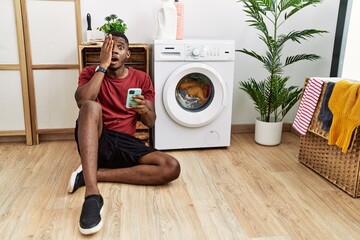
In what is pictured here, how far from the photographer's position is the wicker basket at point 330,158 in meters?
1.97

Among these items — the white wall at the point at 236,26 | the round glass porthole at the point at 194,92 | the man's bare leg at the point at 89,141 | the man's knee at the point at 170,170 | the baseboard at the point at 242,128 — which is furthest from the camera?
the baseboard at the point at 242,128

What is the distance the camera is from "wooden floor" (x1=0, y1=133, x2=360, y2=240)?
162 centimetres

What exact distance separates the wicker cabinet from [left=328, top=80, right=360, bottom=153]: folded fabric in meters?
1.35

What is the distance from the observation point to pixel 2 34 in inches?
102

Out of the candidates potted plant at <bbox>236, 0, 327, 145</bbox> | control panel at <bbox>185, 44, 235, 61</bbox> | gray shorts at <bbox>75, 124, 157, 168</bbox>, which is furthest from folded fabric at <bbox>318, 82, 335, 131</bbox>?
gray shorts at <bbox>75, 124, 157, 168</bbox>

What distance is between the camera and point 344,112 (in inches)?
76.4

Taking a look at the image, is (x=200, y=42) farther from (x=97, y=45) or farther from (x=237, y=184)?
(x=237, y=184)

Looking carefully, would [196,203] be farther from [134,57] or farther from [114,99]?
[134,57]

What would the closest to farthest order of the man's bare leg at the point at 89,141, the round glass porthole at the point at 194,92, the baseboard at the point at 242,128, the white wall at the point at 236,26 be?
the man's bare leg at the point at 89,141 → the round glass porthole at the point at 194,92 → the white wall at the point at 236,26 → the baseboard at the point at 242,128

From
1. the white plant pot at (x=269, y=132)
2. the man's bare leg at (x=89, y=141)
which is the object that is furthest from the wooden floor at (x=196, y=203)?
the white plant pot at (x=269, y=132)

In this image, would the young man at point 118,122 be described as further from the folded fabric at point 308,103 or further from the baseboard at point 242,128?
the baseboard at point 242,128

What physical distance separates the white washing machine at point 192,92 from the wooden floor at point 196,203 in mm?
212

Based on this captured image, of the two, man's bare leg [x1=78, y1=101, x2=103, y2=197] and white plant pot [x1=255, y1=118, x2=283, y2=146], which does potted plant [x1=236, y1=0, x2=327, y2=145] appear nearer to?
white plant pot [x1=255, y1=118, x2=283, y2=146]

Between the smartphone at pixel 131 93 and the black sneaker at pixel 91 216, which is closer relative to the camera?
the black sneaker at pixel 91 216
